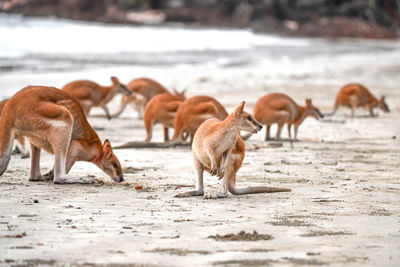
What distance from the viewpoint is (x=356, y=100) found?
12.7 m

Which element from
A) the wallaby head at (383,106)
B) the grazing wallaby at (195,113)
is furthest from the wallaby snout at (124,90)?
the wallaby head at (383,106)

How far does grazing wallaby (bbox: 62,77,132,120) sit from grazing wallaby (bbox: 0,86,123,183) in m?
4.22

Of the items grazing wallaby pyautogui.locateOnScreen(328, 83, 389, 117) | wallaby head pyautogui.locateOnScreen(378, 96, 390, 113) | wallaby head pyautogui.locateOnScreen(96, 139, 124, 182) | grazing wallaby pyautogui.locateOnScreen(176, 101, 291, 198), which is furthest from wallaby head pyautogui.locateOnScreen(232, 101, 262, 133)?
wallaby head pyautogui.locateOnScreen(378, 96, 390, 113)

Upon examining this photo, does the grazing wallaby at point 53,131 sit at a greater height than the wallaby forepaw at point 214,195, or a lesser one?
greater

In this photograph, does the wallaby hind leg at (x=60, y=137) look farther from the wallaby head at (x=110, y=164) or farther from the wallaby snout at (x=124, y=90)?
the wallaby snout at (x=124, y=90)

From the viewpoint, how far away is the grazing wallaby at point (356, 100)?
41.3ft

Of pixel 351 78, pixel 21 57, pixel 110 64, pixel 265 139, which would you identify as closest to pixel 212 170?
pixel 265 139

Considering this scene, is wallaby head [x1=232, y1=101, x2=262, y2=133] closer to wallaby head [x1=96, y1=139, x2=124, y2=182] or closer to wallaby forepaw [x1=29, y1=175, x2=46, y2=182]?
wallaby head [x1=96, y1=139, x2=124, y2=182]

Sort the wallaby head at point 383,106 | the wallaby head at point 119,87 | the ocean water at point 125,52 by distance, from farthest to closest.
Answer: the ocean water at point 125,52 < the wallaby head at point 383,106 < the wallaby head at point 119,87

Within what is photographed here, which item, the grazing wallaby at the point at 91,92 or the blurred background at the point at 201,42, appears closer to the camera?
the grazing wallaby at the point at 91,92

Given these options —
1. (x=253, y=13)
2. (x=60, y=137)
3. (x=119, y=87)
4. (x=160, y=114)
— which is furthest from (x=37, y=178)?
(x=253, y=13)

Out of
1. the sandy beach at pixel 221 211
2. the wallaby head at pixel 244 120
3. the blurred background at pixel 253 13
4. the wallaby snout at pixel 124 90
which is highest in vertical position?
the blurred background at pixel 253 13

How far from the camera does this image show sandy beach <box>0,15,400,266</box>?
163 inches

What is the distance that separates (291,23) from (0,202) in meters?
50.4
